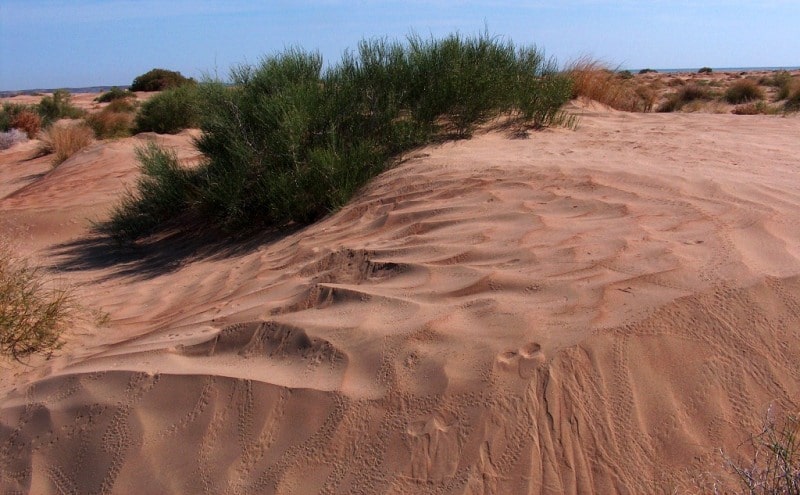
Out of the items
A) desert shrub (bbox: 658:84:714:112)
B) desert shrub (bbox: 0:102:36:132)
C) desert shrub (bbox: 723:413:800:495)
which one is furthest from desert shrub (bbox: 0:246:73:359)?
desert shrub (bbox: 0:102:36:132)

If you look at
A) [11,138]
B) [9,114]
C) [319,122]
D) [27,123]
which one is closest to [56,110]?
[9,114]

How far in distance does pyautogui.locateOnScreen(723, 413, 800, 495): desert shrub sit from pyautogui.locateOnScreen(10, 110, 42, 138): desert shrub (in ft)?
70.3

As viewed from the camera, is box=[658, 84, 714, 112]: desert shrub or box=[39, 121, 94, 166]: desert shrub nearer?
box=[39, 121, 94, 166]: desert shrub

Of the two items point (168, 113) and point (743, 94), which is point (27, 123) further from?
point (743, 94)

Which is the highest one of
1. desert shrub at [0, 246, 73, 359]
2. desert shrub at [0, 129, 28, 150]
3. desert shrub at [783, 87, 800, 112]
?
desert shrub at [783, 87, 800, 112]

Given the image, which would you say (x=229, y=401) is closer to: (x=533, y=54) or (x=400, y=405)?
(x=400, y=405)

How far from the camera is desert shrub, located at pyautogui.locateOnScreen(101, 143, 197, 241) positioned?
7582mm

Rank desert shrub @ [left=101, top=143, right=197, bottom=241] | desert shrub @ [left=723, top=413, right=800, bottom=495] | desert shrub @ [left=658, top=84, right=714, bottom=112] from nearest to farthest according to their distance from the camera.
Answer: desert shrub @ [left=723, top=413, right=800, bottom=495], desert shrub @ [left=101, top=143, right=197, bottom=241], desert shrub @ [left=658, top=84, right=714, bottom=112]

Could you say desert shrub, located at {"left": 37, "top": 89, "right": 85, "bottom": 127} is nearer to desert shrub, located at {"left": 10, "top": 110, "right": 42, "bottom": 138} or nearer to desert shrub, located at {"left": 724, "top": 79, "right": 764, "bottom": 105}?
desert shrub, located at {"left": 10, "top": 110, "right": 42, "bottom": 138}

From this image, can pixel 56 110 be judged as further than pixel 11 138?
Yes

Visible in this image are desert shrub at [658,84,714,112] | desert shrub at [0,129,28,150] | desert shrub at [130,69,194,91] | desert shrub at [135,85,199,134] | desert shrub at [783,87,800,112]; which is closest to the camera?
desert shrub at [783,87,800,112]

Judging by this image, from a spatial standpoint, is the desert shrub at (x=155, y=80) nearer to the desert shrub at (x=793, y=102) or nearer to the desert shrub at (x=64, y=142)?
the desert shrub at (x=64, y=142)

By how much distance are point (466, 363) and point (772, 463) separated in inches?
46.3

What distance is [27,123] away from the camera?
65.2 feet
